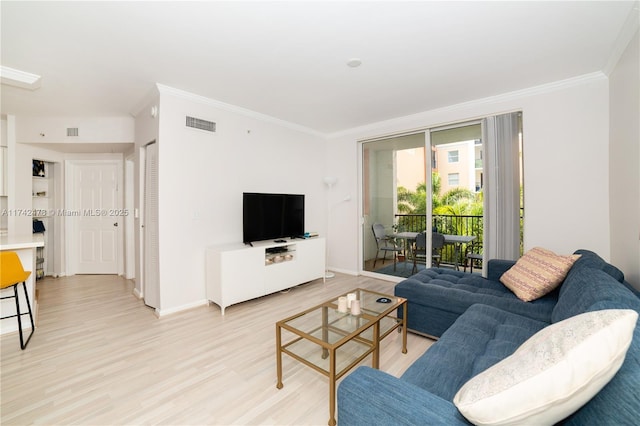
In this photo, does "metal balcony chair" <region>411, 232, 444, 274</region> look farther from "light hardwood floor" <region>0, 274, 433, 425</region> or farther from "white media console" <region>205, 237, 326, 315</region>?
"light hardwood floor" <region>0, 274, 433, 425</region>

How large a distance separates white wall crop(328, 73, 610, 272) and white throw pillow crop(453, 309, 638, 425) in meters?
2.89

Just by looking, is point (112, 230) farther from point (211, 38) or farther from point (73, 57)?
point (211, 38)

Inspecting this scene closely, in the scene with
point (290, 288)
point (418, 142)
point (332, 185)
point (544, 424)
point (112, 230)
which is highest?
point (418, 142)

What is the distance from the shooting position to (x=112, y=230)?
5.11 meters

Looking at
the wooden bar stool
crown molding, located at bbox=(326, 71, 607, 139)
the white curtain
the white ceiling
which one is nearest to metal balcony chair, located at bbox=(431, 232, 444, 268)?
the white curtain

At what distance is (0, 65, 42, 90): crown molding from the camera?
275 cm

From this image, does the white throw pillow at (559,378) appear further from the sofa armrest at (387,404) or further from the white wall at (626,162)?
the white wall at (626,162)

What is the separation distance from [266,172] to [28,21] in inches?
105

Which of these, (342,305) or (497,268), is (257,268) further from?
(497,268)

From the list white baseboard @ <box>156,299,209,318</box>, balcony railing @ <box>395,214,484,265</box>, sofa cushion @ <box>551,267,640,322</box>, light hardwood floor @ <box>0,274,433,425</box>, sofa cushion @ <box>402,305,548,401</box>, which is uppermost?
balcony railing @ <box>395,214,484,265</box>

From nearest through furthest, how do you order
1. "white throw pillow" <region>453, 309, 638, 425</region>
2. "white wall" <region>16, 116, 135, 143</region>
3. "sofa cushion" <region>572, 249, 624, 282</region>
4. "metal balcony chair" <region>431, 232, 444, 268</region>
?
"white throw pillow" <region>453, 309, 638, 425</region> → "sofa cushion" <region>572, 249, 624, 282</region> → "metal balcony chair" <region>431, 232, 444, 268</region> → "white wall" <region>16, 116, 135, 143</region>

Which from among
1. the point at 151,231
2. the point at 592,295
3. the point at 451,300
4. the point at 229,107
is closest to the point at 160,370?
the point at 151,231

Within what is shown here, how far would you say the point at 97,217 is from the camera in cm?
511

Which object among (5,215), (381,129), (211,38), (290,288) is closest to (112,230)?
(5,215)
